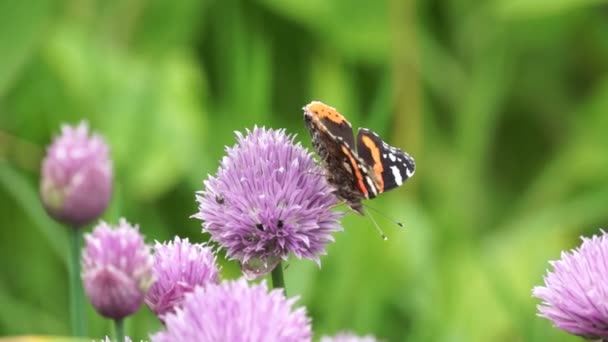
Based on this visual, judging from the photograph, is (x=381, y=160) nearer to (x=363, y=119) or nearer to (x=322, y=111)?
(x=322, y=111)

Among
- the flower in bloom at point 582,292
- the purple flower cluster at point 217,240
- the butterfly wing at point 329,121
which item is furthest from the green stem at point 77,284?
the flower in bloom at point 582,292

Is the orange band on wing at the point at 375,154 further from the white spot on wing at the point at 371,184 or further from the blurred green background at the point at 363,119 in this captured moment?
the blurred green background at the point at 363,119

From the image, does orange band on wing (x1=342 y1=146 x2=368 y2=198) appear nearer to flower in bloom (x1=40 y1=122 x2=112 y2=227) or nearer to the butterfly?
the butterfly

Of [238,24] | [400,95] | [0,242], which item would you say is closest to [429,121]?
[400,95]

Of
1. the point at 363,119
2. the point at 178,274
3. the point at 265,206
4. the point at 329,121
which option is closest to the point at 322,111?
the point at 329,121

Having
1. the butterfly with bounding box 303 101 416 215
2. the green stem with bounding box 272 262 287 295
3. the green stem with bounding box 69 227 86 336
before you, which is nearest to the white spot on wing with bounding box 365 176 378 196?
the butterfly with bounding box 303 101 416 215

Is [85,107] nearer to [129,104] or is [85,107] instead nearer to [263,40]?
[129,104]

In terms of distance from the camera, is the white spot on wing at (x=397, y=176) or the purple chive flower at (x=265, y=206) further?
the white spot on wing at (x=397, y=176)
